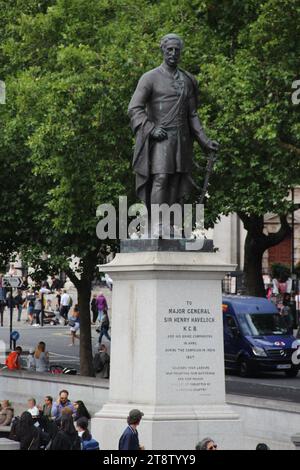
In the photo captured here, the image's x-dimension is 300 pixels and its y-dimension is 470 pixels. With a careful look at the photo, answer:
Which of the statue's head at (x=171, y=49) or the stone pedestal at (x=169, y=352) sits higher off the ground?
the statue's head at (x=171, y=49)

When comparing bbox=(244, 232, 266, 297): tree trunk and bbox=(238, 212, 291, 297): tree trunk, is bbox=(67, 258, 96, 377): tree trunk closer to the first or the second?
bbox=(238, 212, 291, 297): tree trunk

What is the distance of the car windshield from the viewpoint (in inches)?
1702

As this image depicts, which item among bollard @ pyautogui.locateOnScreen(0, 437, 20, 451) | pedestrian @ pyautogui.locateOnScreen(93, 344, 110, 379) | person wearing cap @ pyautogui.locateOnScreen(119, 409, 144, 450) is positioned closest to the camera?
person wearing cap @ pyautogui.locateOnScreen(119, 409, 144, 450)

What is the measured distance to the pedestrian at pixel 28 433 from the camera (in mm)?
21812

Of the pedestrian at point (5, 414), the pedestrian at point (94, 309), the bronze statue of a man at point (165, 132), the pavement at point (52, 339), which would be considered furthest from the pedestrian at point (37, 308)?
the bronze statue of a man at point (165, 132)

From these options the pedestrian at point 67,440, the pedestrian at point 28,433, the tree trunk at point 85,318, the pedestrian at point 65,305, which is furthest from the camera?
the pedestrian at point 65,305

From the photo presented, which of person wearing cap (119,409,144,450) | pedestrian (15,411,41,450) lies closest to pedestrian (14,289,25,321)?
pedestrian (15,411,41,450)

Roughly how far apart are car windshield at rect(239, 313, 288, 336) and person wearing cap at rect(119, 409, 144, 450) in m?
25.5

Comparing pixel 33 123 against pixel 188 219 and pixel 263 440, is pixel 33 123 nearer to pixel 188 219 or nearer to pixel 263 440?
pixel 188 219

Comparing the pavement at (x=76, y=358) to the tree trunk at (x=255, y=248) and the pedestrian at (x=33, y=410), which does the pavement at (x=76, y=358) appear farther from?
the pedestrian at (x=33, y=410)

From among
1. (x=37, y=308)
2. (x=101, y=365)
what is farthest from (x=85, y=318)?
(x=37, y=308)

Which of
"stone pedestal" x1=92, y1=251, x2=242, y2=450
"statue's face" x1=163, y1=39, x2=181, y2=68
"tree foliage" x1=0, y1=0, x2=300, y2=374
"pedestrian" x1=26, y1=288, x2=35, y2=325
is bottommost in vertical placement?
"stone pedestal" x1=92, y1=251, x2=242, y2=450

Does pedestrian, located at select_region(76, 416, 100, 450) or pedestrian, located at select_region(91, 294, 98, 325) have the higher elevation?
pedestrian, located at select_region(91, 294, 98, 325)

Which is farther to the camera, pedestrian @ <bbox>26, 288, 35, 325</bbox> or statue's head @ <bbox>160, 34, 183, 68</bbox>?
pedestrian @ <bbox>26, 288, 35, 325</bbox>
